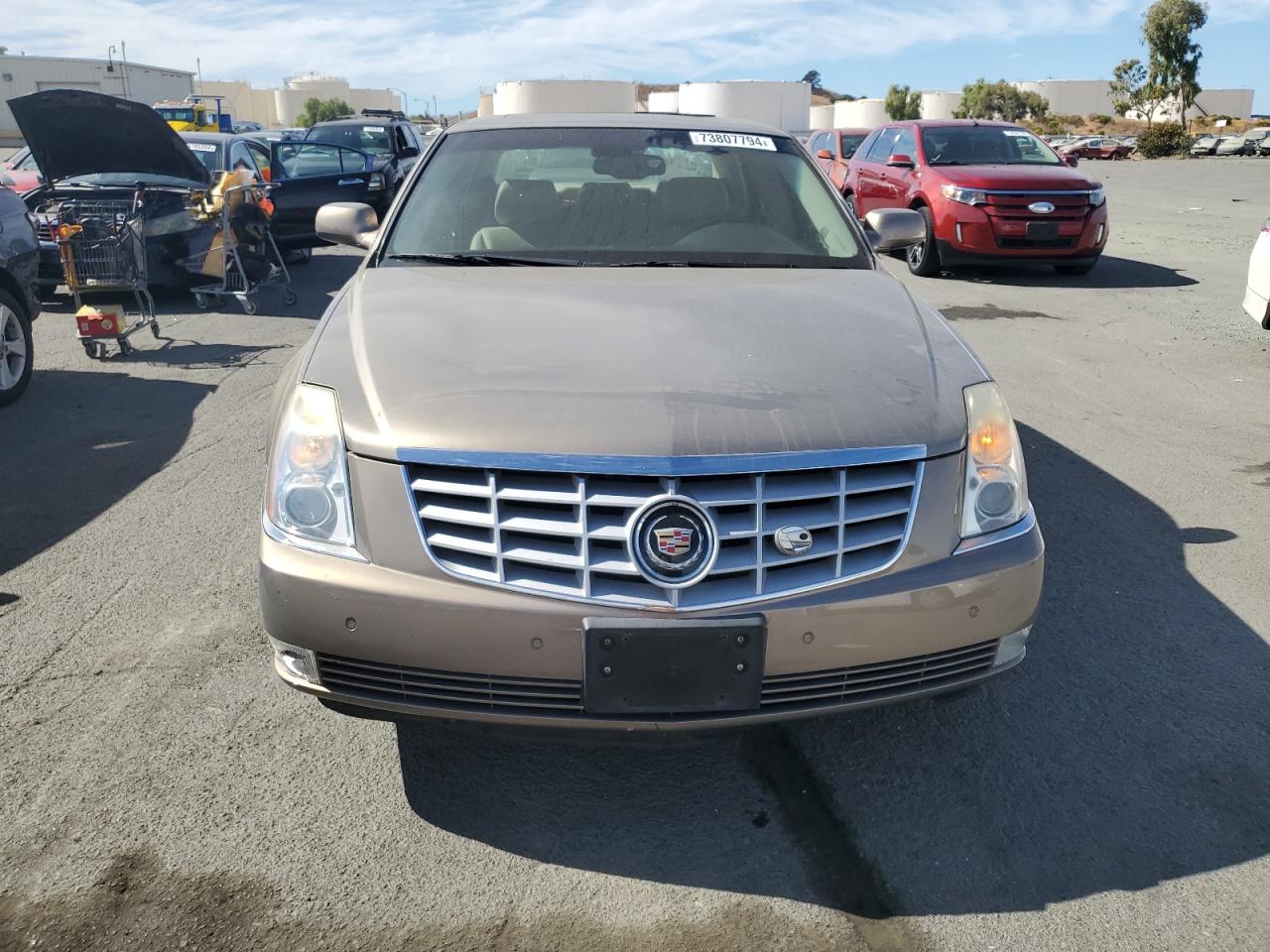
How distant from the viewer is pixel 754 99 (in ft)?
292

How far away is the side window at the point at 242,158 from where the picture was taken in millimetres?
12586

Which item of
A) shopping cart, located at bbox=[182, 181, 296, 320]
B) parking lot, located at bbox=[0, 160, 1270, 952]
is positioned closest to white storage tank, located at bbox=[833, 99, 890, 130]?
shopping cart, located at bbox=[182, 181, 296, 320]

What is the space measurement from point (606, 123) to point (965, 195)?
8050mm

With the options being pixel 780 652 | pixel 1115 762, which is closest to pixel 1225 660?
pixel 1115 762

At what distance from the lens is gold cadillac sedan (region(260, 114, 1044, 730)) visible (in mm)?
2285

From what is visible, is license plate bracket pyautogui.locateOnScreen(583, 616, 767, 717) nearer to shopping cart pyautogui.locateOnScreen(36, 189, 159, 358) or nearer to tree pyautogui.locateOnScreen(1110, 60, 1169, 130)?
shopping cart pyautogui.locateOnScreen(36, 189, 159, 358)

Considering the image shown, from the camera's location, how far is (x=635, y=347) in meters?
2.77

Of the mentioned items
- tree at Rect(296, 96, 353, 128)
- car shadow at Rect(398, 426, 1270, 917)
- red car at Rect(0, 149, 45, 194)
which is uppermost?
red car at Rect(0, 149, 45, 194)

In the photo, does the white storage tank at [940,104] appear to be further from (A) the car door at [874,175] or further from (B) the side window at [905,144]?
(B) the side window at [905,144]

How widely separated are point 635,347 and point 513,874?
1.31 meters

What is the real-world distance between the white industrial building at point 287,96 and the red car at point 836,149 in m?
101

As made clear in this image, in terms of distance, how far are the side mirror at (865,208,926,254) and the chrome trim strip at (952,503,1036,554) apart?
201cm

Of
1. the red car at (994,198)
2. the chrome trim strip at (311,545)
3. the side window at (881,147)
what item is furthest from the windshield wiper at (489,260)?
the side window at (881,147)

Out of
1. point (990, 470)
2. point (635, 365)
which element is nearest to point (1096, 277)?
point (990, 470)
